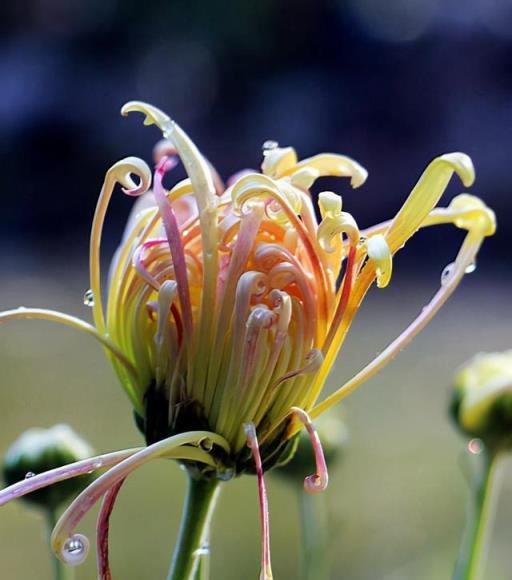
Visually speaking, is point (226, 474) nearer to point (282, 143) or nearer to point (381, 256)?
point (381, 256)

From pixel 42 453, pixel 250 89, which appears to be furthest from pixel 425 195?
pixel 250 89

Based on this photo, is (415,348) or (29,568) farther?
(415,348)

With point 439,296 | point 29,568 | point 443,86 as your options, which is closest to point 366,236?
point 439,296

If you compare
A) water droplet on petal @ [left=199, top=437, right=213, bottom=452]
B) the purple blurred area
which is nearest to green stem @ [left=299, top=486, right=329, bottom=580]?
water droplet on petal @ [left=199, top=437, right=213, bottom=452]

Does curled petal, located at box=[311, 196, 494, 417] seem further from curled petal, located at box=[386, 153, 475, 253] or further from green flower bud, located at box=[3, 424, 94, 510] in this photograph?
green flower bud, located at box=[3, 424, 94, 510]

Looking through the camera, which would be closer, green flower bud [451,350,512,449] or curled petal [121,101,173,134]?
curled petal [121,101,173,134]

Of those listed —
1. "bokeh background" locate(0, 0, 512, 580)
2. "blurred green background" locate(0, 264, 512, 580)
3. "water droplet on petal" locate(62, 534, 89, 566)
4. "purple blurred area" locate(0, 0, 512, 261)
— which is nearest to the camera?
"water droplet on petal" locate(62, 534, 89, 566)

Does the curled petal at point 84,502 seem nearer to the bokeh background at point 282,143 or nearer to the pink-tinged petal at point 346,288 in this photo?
the pink-tinged petal at point 346,288

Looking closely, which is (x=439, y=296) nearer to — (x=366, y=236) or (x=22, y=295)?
(x=366, y=236)
